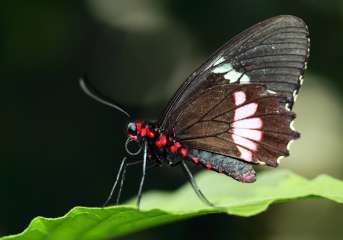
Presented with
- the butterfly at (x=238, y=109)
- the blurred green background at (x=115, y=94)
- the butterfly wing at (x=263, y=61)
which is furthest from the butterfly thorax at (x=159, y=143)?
the blurred green background at (x=115, y=94)

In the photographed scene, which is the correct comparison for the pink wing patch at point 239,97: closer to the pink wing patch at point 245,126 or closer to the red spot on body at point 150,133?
the pink wing patch at point 245,126

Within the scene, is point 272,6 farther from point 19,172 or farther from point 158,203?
point 158,203

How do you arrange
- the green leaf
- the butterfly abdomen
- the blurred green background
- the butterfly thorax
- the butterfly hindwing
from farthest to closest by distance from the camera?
the blurred green background < the butterfly thorax < the butterfly hindwing < the butterfly abdomen < the green leaf

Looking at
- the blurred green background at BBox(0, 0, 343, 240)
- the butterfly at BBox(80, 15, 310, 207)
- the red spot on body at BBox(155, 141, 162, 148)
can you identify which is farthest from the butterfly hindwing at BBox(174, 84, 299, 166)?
the blurred green background at BBox(0, 0, 343, 240)

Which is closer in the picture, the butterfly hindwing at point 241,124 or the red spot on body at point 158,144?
the butterfly hindwing at point 241,124

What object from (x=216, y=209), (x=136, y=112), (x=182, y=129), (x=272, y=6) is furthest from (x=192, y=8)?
(x=216, y=209)

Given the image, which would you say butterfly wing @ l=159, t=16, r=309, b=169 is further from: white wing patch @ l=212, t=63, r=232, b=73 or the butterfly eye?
the butterfly eye

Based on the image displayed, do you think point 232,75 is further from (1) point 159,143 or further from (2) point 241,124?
(1) point 159,143
